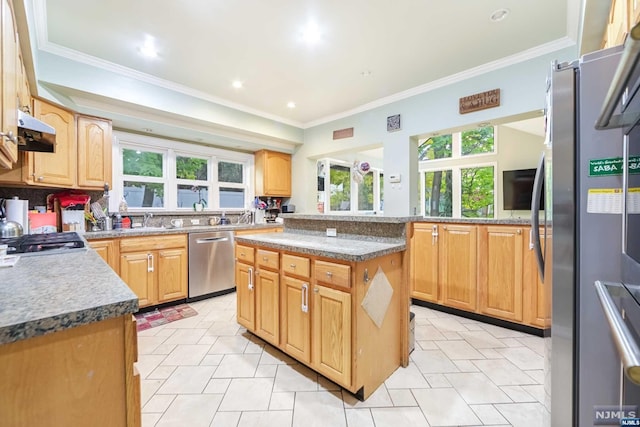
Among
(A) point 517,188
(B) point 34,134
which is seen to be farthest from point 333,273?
(A) point 517,188

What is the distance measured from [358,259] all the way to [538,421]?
1.36m

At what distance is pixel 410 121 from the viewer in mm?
3438

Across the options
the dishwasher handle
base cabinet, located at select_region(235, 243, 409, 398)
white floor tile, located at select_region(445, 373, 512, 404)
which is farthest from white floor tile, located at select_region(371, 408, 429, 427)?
the dishwasher handle

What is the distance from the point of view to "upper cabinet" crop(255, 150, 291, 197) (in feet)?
15.3

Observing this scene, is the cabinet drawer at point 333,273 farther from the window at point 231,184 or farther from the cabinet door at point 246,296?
the window at point 231,184

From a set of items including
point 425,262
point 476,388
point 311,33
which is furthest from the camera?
point 425,262

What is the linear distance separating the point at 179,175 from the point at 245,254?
2433 millimetres

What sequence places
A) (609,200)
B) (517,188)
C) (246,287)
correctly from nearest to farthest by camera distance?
(609,200), (246,287), (517,188)

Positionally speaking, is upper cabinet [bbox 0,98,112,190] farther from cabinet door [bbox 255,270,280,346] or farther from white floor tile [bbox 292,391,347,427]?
white floor tile [bbox 292,391,347,427]

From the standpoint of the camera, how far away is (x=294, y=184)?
497 cm

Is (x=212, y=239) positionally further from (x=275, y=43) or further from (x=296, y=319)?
(x=275, y=43)

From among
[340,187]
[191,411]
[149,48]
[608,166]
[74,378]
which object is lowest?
[191,411]

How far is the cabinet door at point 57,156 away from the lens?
2.46m

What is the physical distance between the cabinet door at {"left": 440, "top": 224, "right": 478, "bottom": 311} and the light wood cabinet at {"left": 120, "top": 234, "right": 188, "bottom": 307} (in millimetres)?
3101
